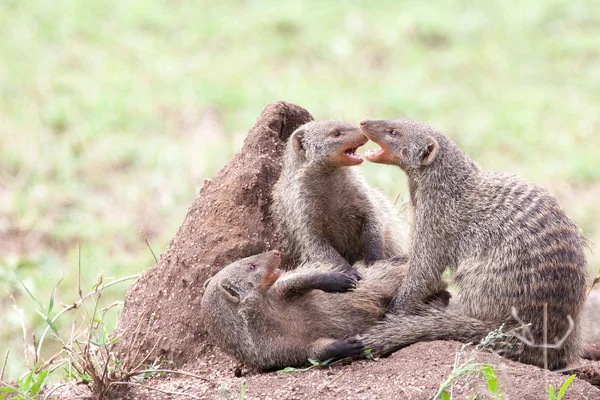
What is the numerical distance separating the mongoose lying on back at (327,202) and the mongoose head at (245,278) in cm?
38

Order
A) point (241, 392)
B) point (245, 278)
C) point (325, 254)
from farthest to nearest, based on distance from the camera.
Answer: point (325, 254), point (245, 278), point (241, 392)

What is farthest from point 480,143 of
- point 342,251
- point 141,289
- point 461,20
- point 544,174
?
point 141,289

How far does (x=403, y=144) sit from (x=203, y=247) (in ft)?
3.23

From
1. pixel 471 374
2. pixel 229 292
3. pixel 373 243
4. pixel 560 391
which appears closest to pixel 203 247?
pixel 229 292

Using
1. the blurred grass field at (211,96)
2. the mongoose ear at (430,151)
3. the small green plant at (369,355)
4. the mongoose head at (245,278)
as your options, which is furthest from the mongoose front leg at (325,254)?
the blurred grass field at (211,96)

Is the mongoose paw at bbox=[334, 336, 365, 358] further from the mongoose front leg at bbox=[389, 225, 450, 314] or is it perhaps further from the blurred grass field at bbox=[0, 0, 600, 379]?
the blurred grass field at bbox=[0, 0, 600, 379]

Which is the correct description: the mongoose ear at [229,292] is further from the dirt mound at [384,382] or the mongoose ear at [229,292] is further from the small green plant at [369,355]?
the small green plant at [369,355]

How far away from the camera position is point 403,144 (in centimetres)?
372

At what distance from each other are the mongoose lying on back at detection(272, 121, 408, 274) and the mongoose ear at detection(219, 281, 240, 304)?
50 centimetres

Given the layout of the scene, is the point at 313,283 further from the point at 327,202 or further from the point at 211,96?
the point at 211,96

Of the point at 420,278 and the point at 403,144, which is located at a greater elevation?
the point at 403,144

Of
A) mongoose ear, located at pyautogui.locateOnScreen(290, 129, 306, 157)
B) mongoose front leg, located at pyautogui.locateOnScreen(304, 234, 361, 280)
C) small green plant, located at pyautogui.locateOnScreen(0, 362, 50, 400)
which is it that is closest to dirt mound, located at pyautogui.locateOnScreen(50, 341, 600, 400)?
small green plant, located at pyautogui.locateOnScreen(0, 362, 50, 400)

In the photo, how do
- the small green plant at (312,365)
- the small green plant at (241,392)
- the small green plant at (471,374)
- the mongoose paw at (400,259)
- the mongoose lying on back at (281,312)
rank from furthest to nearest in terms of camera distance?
1. the mongoose paw at (400,259)
2. the mongoose lying on back at (281,312)
3. the small green plant at (312,365)
4. the small green plant at (241,392)
5. the small green plant at (471,374)

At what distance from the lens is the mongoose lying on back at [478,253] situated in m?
3.34
